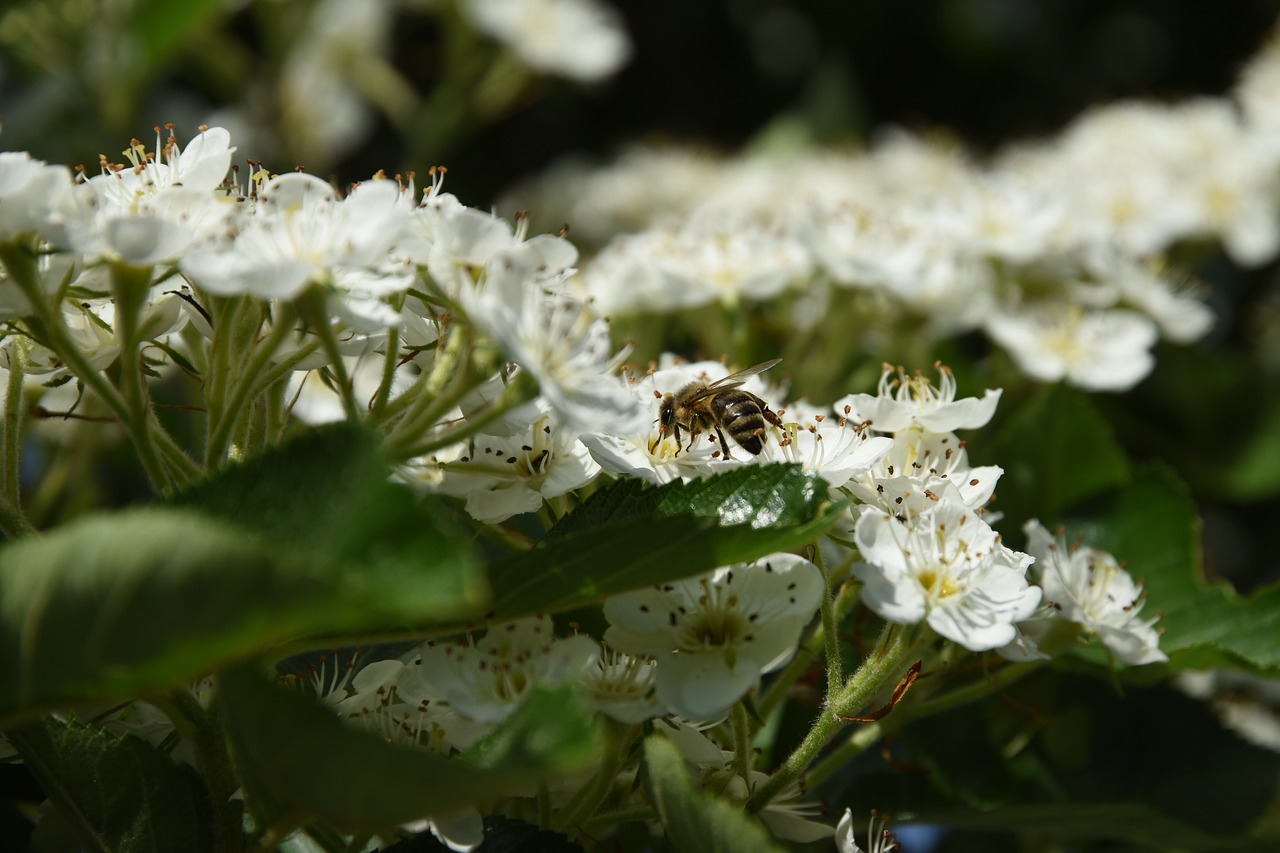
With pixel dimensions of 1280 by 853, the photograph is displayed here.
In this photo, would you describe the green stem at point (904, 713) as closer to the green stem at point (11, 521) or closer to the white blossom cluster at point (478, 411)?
the white blossom cluster at point (478, 411)

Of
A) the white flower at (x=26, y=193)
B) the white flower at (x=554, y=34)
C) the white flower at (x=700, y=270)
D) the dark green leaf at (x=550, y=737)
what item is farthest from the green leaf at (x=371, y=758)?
the white flower at (x=554, y=34)

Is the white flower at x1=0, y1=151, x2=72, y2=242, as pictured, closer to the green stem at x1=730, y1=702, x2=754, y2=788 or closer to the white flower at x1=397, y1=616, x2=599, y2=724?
the white flower at x1=397, y1=616, x2=599, y2=724

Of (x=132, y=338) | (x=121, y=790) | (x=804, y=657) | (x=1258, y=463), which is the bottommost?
(x=1258, y=463)

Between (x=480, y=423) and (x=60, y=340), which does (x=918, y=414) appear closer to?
(x=480, y=423)

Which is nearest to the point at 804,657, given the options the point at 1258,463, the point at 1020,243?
the point at 1020,243

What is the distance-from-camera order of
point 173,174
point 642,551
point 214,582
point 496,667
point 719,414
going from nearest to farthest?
point 214,582
point 642,551
point 496,667
point 173,174
point 719,414

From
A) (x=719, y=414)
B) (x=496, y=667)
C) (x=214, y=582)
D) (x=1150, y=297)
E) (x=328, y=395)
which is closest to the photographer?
(x=214, y=582)
